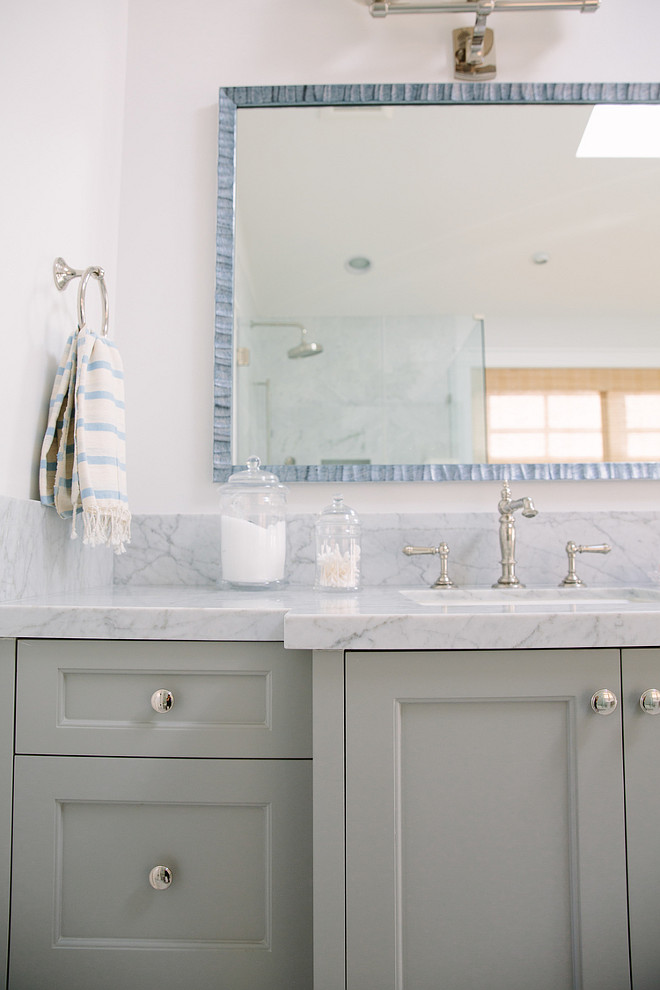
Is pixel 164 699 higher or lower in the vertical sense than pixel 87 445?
lower

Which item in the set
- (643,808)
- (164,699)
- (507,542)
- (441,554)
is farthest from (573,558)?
(164,699)

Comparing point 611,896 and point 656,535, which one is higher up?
point 656,535

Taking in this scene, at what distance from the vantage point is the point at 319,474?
1538mm

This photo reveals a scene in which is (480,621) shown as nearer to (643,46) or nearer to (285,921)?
(285,921)

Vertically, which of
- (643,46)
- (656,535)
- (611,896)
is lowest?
(611,896)

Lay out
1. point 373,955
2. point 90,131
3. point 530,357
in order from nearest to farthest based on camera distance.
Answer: point 373,955, point 90,131, point 530,357

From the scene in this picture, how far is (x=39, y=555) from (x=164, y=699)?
0.42 m

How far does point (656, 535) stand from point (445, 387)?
589mm

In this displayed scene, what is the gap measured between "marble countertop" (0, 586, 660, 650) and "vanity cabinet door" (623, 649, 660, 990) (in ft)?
0.16

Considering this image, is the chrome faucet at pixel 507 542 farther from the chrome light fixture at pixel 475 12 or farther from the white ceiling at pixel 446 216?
the chrome light fixture at pixel 475 12

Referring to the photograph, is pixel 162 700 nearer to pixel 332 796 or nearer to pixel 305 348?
pixel 332 796

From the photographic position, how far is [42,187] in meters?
1.26

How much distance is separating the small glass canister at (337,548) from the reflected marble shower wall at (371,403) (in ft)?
0.55

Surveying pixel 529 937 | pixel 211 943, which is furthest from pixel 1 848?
pixel 529 937
